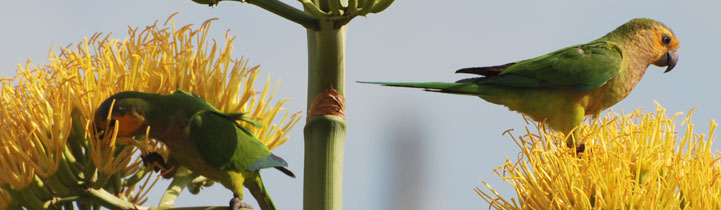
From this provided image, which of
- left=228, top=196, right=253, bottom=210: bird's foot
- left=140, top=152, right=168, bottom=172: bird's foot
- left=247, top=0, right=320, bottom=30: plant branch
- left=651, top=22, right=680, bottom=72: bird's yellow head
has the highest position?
left=247, top=0, right=320, bottom=30: plant branch

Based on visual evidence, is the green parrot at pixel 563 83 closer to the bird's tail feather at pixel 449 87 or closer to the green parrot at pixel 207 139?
the bird's tail feather at pixel 449 87

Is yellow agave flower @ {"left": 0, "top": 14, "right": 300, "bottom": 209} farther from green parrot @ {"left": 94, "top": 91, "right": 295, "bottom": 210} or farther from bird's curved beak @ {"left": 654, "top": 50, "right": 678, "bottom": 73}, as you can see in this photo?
bird's curved beak @ {"left": 654, "top": 50, "right": 678, "bottom": 73}

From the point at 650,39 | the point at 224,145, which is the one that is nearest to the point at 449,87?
the point at 224,145

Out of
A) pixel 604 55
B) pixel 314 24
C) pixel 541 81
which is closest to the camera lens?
pixel 314 24

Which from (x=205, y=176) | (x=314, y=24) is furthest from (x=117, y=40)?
(x=314, y=24)

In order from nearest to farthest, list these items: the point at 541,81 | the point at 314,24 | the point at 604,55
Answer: the point at 314,24, the point at 541,81, the point at 604,55

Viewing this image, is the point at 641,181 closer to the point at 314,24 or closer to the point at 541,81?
the point at 541,81

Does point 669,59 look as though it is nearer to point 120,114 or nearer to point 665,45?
point 665,45

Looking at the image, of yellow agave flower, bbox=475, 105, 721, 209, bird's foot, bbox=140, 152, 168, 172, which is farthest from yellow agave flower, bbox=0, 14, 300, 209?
yellow agave flower, bbox=475, 105, 721, 209
